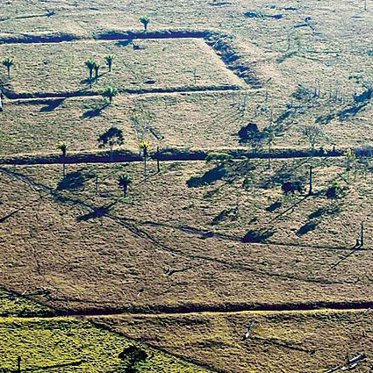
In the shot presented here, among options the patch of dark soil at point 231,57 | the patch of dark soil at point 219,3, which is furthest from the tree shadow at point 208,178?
the patch of dark soil at point 219,3

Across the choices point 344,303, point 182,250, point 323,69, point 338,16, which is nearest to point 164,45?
point 323,69

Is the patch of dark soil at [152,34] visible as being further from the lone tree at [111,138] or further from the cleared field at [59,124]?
the lone tree at [111,138]

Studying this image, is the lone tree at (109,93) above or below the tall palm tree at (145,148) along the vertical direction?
above

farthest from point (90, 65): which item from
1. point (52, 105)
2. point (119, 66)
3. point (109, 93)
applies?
point (52, 105)

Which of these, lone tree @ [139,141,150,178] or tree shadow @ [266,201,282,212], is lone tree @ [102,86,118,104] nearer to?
lone tree @ [139,141,150,178]

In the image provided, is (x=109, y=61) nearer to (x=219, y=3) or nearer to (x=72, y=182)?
(x=72, y=182)

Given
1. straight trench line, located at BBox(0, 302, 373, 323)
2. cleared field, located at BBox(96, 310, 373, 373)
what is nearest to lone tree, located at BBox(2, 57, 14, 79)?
straight trench line, located at BBox(0, 302, 373, 323)
